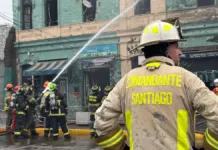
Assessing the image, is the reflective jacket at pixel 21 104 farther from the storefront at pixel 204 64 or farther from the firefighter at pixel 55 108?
the storefront at pixel 204 64

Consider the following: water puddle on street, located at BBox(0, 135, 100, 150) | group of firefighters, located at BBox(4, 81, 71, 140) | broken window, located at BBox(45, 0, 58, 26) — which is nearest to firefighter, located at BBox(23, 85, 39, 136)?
group of firefighters, located at BBox(4, 81, 71, 140)

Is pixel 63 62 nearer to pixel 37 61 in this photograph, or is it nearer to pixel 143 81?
pixel 37 61

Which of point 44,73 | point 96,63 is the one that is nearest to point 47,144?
point 96,63

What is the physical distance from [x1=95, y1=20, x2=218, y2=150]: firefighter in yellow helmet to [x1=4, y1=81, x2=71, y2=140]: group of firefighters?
25.8 feet

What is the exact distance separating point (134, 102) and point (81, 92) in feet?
55.0

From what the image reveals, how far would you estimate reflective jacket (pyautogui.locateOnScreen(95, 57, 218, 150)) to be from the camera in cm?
219

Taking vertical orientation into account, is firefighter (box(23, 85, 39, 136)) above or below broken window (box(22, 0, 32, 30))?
below

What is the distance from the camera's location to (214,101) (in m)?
2.13

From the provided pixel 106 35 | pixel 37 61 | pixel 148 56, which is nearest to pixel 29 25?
pixel 37 61

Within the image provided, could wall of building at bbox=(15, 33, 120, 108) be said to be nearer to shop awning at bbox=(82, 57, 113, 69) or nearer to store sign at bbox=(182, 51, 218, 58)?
shop awning at bbox=(82, 57, 113, 69)

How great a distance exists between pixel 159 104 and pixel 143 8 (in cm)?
1601

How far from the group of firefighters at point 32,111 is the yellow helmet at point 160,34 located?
7.92 m

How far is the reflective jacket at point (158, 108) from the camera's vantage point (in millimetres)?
2188

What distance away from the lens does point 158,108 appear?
2.30 m
